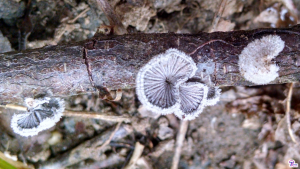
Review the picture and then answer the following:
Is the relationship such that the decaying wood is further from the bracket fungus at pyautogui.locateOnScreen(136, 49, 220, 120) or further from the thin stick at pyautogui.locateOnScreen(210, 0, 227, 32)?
the thin stick at pyautogui.locateOnScreen(210, 0, 227, 32)

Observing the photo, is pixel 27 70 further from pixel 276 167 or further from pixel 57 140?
pixel 276 167

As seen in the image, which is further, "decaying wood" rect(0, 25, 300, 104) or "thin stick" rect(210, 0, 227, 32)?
"thin stick" rect(210, 0, 227, 32)

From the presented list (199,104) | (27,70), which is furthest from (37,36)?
(199,104)

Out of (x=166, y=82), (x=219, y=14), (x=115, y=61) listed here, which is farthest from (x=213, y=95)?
(x=219, y=14)

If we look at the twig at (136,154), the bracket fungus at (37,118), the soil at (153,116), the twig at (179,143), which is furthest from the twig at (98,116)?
the twig at (179,143)

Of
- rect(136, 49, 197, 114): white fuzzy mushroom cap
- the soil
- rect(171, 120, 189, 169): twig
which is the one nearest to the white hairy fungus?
rect(136, 49, 197, 114): white fuzzy mushroom cap

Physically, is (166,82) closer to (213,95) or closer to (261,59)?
(213,95)
